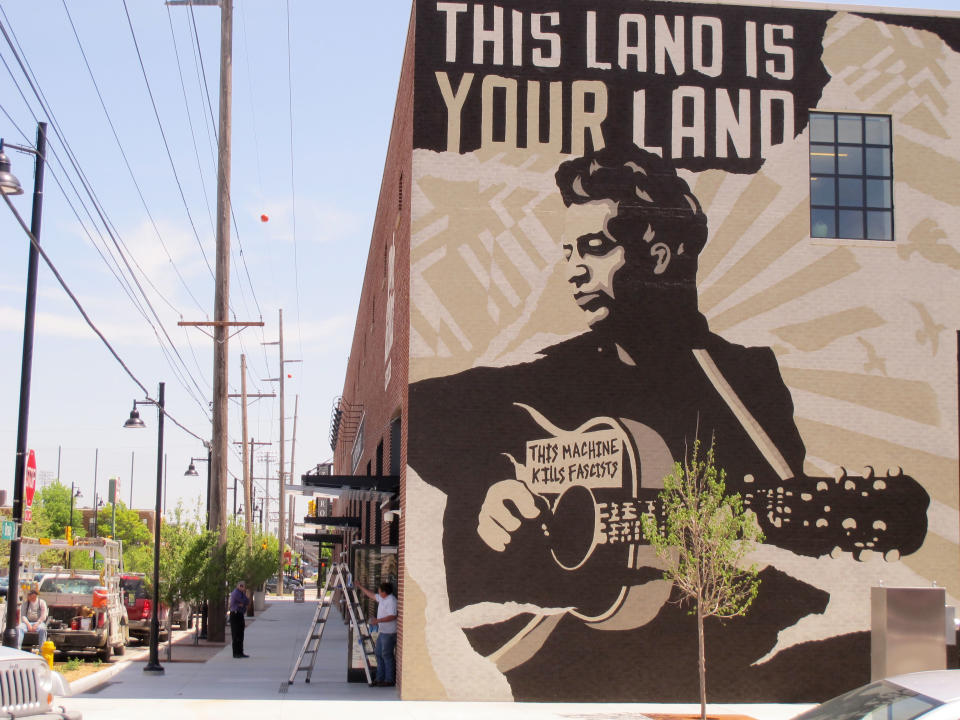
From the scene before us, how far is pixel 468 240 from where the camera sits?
753 inches

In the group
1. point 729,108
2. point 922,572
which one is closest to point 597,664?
point 922,572

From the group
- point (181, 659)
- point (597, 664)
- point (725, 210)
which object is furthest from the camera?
point (181, 659)

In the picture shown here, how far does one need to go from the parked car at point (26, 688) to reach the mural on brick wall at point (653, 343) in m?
7.92

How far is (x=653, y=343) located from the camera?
63.1 ft

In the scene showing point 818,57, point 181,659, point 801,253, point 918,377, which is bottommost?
point 181,659

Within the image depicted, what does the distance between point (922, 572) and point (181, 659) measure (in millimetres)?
15391

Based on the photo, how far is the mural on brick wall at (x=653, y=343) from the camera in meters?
18.5

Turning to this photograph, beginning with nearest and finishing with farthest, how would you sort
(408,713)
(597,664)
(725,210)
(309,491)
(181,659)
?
(408,713)
(597,664)
(725,210)
(309,491)
(181,659)

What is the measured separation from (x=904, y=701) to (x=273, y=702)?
12848 mm

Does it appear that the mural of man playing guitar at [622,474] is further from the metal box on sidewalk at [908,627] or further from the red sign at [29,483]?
the red sign at [29,483]

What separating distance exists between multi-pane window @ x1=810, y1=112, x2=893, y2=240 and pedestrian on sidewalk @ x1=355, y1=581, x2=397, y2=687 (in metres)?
9.44

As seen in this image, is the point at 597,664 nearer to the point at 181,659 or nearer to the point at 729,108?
the point at 729,108

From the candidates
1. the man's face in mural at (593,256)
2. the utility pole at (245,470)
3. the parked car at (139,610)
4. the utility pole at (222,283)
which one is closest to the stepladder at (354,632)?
the man's face in mural at (593,256)

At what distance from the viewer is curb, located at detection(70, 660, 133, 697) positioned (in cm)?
1927
